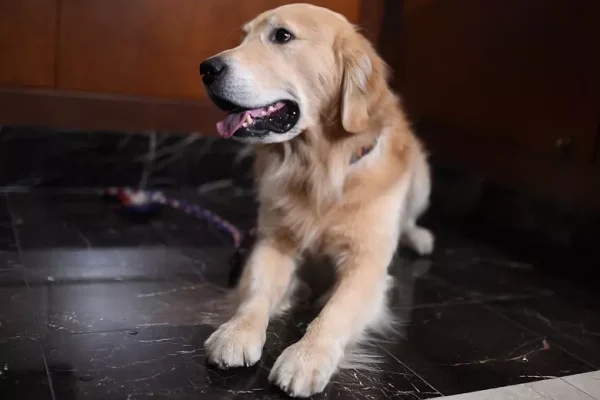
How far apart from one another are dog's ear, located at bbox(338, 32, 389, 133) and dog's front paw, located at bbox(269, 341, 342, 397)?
1.95ft

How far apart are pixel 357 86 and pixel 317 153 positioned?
211 mm

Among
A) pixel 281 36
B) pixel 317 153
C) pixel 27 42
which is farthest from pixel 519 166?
pixel 27 42

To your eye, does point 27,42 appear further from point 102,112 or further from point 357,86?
point 357,86

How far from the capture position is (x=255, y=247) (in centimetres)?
169

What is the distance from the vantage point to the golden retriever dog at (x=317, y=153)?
4.89ft

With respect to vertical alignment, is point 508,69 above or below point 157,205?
above

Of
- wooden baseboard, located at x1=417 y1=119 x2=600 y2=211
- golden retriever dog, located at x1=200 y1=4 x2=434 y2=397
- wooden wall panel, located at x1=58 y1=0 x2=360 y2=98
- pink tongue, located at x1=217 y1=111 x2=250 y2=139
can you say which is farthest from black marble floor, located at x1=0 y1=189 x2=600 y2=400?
wooden wall panel, located at x1=58 y1=0 x2=360 y2=98

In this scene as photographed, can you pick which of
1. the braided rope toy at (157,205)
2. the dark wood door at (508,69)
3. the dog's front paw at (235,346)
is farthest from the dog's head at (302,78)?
the dark wood door at (508,69)

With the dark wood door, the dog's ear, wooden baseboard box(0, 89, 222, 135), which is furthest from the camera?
wooden baseboard box(0, 89, 222, 135)

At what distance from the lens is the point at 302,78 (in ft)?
5.17

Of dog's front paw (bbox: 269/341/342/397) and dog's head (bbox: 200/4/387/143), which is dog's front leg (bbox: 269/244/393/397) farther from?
dog's head (bbox: 200/4/387/143)

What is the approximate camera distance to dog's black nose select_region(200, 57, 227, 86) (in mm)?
1467

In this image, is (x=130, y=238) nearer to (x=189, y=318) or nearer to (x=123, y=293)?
(x=123, y=293)

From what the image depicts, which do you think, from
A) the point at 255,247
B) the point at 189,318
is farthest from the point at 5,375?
the point at 255,247
